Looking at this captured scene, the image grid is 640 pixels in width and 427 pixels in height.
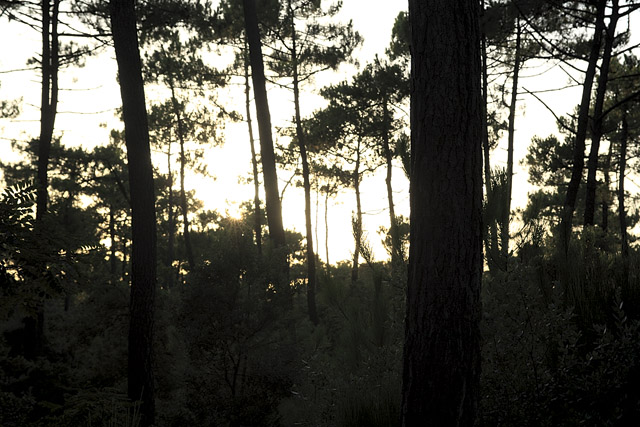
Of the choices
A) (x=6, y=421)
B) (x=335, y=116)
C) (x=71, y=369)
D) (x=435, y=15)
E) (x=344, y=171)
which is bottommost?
(x=71, y=369)

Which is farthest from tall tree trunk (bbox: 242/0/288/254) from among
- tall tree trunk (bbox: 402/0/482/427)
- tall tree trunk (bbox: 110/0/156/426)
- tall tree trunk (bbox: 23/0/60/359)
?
tall tree trunk (bbox: 402/0/482/427)

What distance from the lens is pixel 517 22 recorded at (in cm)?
1380

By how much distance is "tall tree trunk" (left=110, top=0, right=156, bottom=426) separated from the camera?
615cm

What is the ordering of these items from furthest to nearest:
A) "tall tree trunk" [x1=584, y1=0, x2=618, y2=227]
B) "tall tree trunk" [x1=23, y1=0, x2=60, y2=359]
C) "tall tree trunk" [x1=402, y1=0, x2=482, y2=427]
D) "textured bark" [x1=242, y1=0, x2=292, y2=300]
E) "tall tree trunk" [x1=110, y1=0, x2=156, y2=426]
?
"tall tree trunk" [x1=23, y1=0, x2=60, y2=359] → "textured bark" [x1=242, y1=0, x2=292, y2=300] → "tall tree trunk" [x1=584, y1=0, x2=618, y2=227] → "tall tree trunk" [x1=110, y1=0, x2=156, y2=426] → "tall tree trunk" [x1=402, y1=0, x2=482, y2=427]

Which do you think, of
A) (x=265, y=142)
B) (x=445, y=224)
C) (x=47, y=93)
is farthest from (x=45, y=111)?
(x=445, y=224)

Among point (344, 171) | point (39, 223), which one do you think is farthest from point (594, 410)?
point (344, 171)

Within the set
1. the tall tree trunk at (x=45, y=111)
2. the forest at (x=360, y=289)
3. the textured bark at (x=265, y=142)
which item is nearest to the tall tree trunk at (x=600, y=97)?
the forest at (x=360, y=289)

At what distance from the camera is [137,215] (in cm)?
624

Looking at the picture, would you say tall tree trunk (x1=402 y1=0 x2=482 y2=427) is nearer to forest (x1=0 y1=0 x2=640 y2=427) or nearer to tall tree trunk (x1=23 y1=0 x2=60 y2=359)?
forest (x1=0 y1=0 x2=640 y2=427)

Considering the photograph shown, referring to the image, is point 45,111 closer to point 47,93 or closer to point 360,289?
point 47,93

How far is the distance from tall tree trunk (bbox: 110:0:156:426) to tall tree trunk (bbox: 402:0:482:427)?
4290 mm

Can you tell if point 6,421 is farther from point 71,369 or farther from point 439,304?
point 71,369

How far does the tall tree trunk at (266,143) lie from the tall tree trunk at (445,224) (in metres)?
6.36

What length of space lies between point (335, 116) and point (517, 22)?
8.76 m
